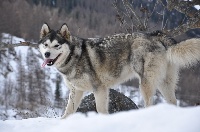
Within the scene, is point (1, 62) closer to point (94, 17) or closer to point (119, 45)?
point (94, 17)

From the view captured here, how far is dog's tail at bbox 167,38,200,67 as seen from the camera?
6.25 metres

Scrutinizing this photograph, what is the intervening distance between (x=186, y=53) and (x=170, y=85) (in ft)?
2.65

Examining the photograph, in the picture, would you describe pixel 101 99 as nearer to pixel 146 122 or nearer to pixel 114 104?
pixel 114 104

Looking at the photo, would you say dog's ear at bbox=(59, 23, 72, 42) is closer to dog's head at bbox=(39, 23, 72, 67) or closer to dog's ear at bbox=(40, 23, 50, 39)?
dog's head at bbox=(39, 23, 72, 67)

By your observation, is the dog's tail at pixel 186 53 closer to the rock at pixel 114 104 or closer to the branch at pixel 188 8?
the branch at pixel 188 8

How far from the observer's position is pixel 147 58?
651cm

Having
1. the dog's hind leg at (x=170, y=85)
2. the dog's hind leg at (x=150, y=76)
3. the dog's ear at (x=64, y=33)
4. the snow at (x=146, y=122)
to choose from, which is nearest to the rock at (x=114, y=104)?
the dog's hind leg at (x=170, y=85)

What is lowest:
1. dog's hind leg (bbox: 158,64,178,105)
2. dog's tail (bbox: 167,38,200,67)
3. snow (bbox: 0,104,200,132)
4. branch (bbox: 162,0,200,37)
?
Answer: dog's hind leg (bbox: 158,64,178,105)

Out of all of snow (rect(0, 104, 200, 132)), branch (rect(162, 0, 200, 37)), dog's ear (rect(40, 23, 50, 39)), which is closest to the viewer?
snow (rect(0, 104, 200, 132))

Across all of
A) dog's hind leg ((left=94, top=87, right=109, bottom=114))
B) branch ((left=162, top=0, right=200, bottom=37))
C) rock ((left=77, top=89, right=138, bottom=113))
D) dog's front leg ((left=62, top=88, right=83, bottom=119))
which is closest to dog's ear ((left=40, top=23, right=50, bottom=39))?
dog's front leg ((left=62, top=88, right=83, bottom=119))

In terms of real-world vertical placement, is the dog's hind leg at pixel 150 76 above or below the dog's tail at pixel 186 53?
below

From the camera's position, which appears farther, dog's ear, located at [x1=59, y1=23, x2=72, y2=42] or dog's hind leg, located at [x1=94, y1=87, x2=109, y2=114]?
dog's ear, located at [x1=59, y1=23, x2=72, y2=42]

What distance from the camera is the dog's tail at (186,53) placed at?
246 inches

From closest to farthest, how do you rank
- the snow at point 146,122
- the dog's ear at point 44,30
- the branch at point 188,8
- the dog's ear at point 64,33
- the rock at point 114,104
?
1. the snow at point 146,122
2. the dog's ear at point 64,33
3. the dog's ear at point 44,30
4. the branch at point 188,8
5. the rock at point 114,104
